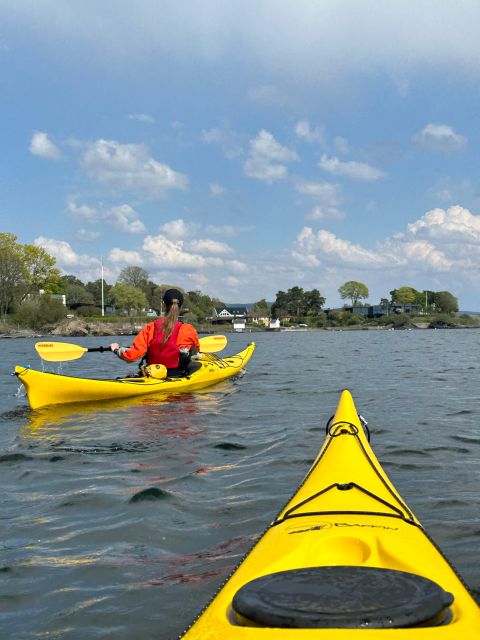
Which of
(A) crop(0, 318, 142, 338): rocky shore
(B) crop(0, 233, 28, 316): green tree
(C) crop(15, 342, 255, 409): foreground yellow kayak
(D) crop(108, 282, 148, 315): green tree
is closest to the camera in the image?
(C) crop(15, 342, 255, 409): foreground yellow kayak

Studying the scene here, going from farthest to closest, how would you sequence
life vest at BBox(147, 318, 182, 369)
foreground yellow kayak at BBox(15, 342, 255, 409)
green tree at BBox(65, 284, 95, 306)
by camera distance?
green tree at BBox(65, 284, 95, 306), life vest at BBox(147, 318, 182, 369), foreground yellow kayak at BBox(15, 342, 255, 409)

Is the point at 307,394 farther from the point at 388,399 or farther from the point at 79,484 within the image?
the point at 79,484

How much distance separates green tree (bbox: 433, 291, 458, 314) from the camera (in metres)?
127

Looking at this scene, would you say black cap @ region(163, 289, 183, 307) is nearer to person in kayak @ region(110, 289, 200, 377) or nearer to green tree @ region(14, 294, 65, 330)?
person in kayak @ region(110, 289, 200, 377)

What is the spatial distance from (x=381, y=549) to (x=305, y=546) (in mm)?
297

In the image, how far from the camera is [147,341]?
28.1ft

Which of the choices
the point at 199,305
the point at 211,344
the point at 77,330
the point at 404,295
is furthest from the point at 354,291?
the point at 211,344

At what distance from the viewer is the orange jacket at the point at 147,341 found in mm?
8289

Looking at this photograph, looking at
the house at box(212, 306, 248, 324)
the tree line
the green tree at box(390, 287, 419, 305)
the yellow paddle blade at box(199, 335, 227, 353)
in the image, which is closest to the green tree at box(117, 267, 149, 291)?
the tree line

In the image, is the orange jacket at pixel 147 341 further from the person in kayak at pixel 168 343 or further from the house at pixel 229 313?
the house at pixel 229 313

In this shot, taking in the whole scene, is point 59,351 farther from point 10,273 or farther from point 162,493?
point 10,273

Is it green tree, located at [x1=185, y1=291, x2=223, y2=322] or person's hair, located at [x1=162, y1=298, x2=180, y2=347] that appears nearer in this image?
person's hair, located at [x1=162, y1=298, x2=180, y2=347]

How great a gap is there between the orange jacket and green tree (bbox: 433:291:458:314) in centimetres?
12713

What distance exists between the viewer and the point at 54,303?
224 ft
